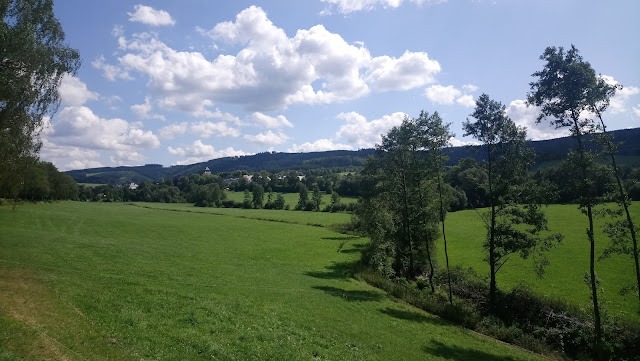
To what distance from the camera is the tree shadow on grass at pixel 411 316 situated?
27.2 m

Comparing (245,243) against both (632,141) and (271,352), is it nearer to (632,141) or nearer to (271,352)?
(271,352)

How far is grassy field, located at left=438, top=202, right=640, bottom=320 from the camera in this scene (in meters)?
34.2

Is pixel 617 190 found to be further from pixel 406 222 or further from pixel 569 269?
pixel 569 269

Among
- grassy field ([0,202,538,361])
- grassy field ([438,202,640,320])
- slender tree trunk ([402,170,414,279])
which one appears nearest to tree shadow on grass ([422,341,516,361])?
grassy field ([0,202,538,361])

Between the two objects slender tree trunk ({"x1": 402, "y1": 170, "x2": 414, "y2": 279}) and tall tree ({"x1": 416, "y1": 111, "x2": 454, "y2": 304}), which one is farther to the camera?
slender tree trunk ({"x1": 402, "y1": 170, "x2": 414, "y2": 279})

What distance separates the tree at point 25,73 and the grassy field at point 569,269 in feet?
130

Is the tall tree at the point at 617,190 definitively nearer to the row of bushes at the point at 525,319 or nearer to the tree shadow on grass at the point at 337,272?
the row of bushes at the point at 525,319

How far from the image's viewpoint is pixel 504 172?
30.4 metres

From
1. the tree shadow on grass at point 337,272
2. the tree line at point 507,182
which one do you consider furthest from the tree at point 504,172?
the tree shadow on grass at point 337,272

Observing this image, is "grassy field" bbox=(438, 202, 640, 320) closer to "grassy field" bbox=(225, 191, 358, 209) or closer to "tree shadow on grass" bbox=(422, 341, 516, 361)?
"tree shadow on grass" bbox=(422, 341, 516, 361)

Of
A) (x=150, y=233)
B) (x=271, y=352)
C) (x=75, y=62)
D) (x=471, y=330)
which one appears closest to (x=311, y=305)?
(x=271, y=352)

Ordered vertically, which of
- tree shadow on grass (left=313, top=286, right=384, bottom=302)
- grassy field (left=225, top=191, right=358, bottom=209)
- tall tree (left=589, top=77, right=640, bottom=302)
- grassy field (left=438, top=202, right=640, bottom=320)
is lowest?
grassy field (left=438, top=202, right=640, bottom=320)

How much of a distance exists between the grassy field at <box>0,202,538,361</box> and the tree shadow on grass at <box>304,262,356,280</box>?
0.37 metres

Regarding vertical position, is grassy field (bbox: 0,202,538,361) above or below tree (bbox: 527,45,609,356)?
below
